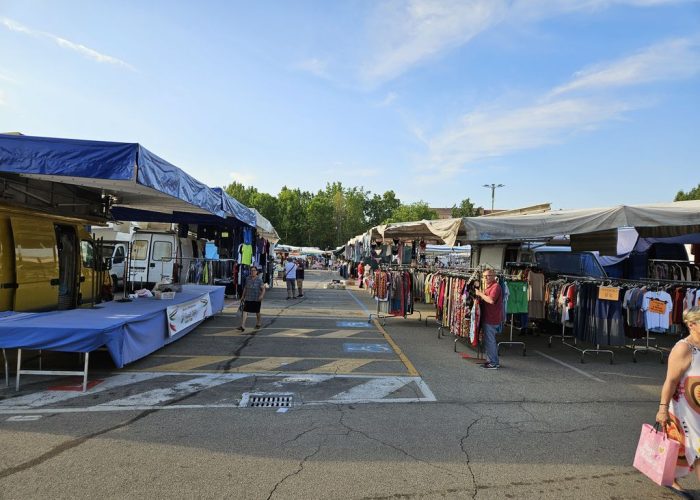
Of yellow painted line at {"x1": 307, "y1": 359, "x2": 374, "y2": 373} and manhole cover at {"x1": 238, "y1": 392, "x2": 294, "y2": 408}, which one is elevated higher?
yellow painted line at {"x1": 307, "y1": 359, "x2": 374, "y2": 373}

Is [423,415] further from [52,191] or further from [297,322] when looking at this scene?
[52,191]

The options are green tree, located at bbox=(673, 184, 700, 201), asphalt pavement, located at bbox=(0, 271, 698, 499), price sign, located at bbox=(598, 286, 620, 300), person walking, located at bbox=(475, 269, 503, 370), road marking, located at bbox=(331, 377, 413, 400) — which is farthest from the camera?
green tree, located at bbox=(673, 184, 700, 201)

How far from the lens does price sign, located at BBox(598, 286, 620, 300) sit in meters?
8.32

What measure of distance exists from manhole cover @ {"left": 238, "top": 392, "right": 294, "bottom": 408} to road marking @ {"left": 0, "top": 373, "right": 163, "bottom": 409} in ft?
6.11

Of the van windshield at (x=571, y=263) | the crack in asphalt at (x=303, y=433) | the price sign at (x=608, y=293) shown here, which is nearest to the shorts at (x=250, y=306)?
the crack in asphalt at (x=303, y=433)

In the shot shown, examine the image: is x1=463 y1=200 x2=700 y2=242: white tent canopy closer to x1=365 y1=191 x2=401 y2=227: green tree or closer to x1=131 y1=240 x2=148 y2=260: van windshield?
x1=131 y1=240 x2=148 y2=260: van windshield

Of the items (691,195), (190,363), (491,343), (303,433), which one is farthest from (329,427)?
(691,195)

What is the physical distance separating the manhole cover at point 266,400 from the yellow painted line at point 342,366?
4.44 ft

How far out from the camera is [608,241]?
10.6 meters

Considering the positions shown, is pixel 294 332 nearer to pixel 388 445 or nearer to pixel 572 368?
pixel 572 368

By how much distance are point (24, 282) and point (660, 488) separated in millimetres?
9055

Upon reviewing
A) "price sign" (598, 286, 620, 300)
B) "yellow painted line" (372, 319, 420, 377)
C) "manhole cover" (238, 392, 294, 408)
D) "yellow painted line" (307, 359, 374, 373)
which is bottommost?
"manhole cover" (238, 392, 294, 408)

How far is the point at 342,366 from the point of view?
25.2 ft

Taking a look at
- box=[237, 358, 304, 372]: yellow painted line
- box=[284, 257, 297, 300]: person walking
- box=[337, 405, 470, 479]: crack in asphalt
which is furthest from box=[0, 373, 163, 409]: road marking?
box=[284, 257, 297, 300]: person walking
